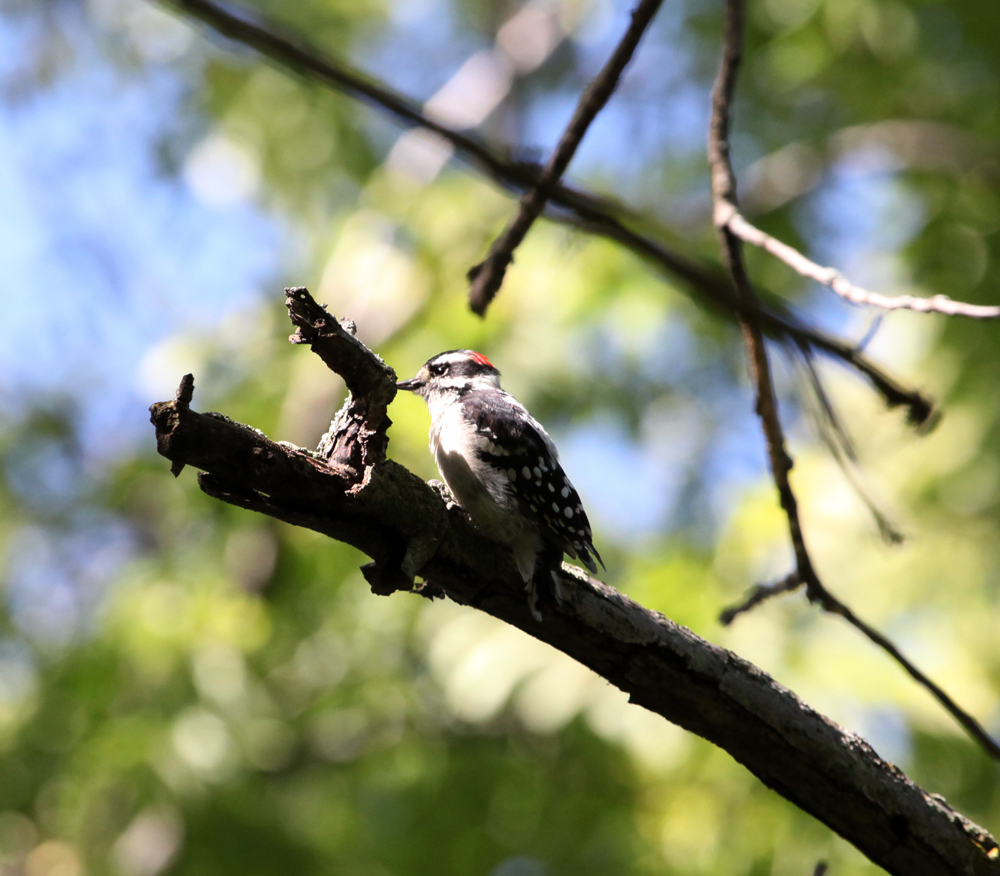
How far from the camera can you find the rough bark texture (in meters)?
2.36

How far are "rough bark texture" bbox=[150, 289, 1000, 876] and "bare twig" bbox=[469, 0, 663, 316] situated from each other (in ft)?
2.70

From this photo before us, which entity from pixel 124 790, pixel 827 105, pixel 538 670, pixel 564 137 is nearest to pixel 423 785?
pixel 538 670

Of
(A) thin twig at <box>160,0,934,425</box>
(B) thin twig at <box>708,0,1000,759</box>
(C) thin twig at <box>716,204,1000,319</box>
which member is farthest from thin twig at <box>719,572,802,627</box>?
(A) thin twig at <box>160,0,934,425</box>

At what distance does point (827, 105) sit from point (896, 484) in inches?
168

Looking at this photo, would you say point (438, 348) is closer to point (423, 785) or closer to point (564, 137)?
point (423, 785)

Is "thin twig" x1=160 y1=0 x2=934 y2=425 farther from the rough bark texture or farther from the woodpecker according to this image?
the woodpecker

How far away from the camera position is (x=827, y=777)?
8.96 feet

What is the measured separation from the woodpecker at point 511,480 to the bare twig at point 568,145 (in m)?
0.69

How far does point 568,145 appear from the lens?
9.42ft

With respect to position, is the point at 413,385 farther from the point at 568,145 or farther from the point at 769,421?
the point at 769,421

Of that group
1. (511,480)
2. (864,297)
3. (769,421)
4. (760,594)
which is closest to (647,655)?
(760,594)

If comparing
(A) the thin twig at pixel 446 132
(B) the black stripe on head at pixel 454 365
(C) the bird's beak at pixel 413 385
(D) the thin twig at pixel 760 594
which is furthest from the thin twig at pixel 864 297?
(C) the bird's beak at pixel 413 385

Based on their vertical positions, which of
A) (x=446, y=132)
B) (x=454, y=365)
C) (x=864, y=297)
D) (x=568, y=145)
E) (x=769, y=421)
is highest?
(x=454, y=365)

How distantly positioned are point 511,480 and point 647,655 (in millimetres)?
1028
